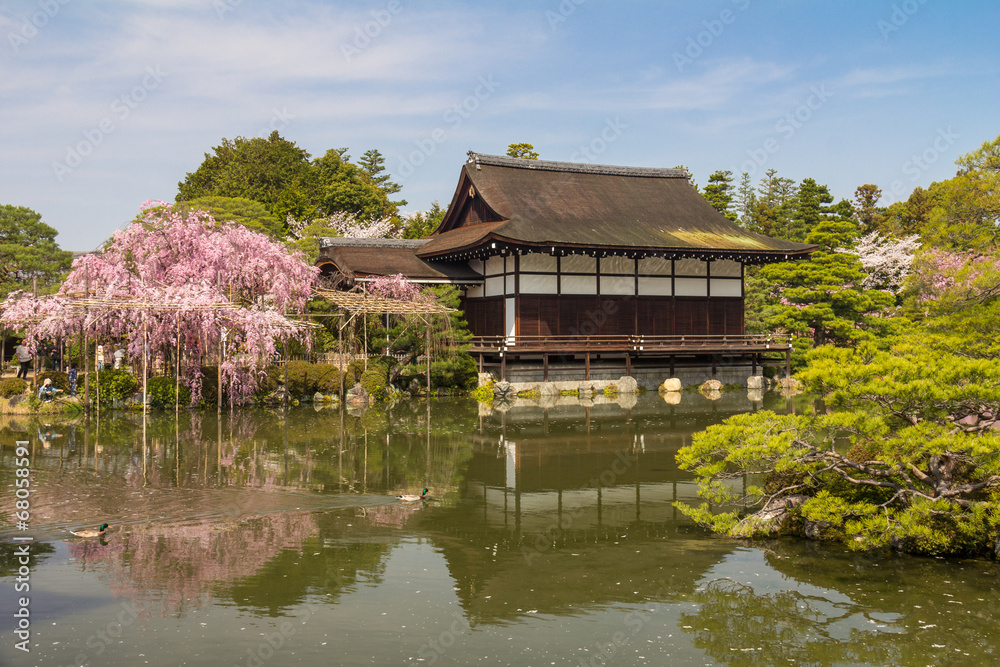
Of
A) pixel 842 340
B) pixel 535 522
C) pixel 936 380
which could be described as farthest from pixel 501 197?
pixel 936 380

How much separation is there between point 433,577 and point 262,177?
4872 cm

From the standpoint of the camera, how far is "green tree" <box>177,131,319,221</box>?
4788 cm

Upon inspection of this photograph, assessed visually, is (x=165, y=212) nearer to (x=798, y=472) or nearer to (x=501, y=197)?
(x=501, y=197)

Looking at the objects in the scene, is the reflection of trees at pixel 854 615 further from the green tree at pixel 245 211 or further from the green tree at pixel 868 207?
the green tree at pixel 868 207

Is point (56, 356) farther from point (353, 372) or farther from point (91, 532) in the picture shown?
point (91, 532)

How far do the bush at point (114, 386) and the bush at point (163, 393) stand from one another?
0.47 meters

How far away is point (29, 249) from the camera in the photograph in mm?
39562

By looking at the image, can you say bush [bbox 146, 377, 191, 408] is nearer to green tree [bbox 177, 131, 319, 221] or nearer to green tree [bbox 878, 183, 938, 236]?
green tree [bbox 177, 131, 319, 221]

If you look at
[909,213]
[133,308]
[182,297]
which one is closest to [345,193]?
[182,297]

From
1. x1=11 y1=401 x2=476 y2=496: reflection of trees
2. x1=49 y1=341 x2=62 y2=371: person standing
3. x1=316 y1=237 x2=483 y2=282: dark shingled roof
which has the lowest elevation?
x1=11 y1=401 x2=476 y2=496: reflection of trees

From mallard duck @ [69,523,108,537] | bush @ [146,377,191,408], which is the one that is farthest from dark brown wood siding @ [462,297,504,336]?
mallard duck @ [69,523,108,537]

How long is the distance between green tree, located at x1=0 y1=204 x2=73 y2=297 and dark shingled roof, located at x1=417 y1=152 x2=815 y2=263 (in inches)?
785

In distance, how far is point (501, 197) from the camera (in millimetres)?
31609

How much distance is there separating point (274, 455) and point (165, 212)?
38.5 ft
